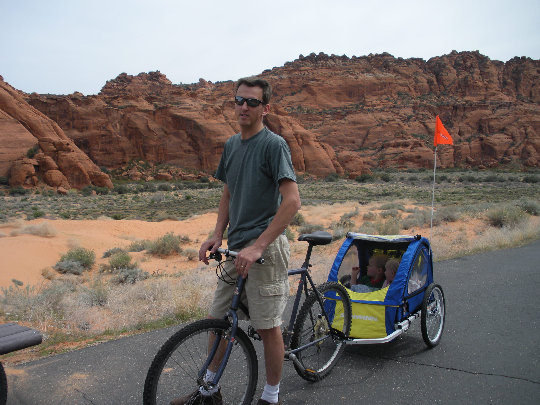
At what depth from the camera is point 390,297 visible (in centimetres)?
367

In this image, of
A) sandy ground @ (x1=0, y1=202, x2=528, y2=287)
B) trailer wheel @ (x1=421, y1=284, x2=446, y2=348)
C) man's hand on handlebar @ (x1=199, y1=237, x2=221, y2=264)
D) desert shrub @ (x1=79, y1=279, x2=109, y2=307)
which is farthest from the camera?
sandy ground @ (x1=0, y1=202, x2=528, y2=287)

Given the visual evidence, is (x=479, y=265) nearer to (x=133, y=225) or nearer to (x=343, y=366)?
(x=343, y=366)

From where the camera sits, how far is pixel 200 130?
215 feet

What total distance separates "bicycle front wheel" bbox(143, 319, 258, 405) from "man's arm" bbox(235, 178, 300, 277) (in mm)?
424

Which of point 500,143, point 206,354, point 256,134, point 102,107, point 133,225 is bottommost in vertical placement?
point 133,225

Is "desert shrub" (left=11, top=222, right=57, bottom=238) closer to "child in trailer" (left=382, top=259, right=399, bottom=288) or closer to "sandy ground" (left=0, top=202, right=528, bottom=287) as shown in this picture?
"sandy ground" (left=0, top=202, right=528, bottom=287)

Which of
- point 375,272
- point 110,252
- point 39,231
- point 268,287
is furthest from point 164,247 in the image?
point 268,287

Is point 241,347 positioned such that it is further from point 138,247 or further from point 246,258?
point 138,247

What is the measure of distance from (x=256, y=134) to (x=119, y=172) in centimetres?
6342

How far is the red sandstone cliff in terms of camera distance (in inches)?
2559

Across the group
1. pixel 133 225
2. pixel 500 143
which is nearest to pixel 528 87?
pixel 500 143

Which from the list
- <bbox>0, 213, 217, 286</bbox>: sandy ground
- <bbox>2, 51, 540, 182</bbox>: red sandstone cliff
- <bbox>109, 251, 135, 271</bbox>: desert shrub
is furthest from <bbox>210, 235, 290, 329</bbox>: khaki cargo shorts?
<bbox>2, 51, 540, 182</bbox>: red sandstone cliff

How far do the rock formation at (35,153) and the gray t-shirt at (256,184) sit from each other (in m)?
45.5

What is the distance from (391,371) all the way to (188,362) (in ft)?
5.92
